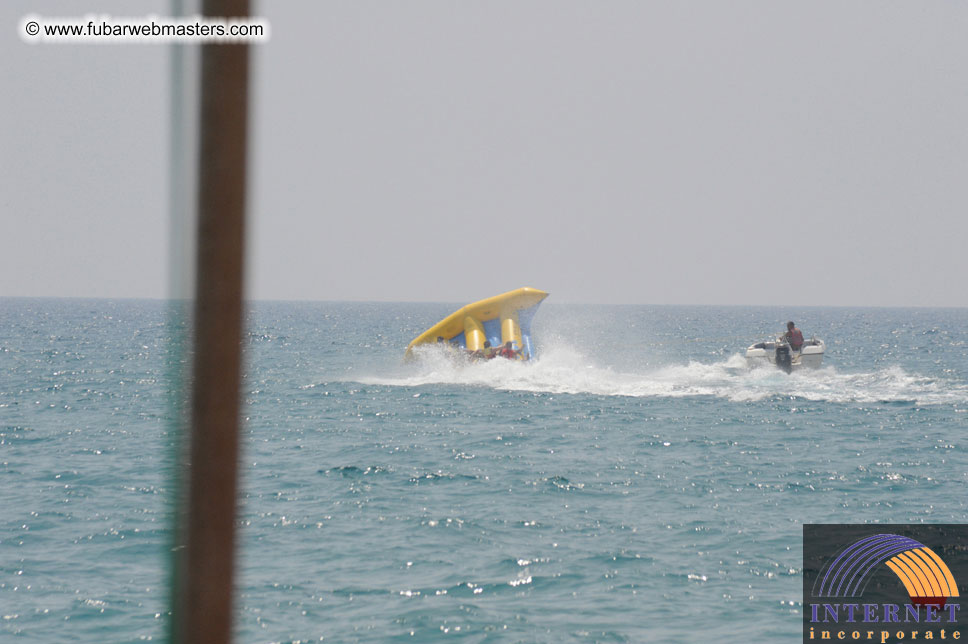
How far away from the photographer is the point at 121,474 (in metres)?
14.7

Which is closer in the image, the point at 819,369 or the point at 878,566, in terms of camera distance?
the point at 878,566

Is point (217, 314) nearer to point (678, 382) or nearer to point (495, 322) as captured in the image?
point (495, 322)

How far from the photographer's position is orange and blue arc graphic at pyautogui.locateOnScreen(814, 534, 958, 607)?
9.05 meters

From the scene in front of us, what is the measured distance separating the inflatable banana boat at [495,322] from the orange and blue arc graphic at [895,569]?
15.8 metres

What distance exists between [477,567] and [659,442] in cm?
897

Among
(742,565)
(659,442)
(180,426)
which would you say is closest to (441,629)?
(742,565)

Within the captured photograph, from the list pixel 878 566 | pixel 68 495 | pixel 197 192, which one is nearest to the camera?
pixel 197 192

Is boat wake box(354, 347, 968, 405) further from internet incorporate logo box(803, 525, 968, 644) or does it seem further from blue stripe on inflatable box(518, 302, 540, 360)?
internet incorporate logo box(803, 525, 968, 644)

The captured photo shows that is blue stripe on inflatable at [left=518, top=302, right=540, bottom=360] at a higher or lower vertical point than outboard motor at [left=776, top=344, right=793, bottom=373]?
higher

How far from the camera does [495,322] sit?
2642 cm

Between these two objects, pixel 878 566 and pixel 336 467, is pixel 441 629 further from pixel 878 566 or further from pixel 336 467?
pixel 336 467

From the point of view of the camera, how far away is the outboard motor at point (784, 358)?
2564 centimetres

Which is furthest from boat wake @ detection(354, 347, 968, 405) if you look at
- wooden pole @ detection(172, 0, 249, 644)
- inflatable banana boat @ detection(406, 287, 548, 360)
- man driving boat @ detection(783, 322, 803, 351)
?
wooden pole @ detection(172, 0, 249, 644)

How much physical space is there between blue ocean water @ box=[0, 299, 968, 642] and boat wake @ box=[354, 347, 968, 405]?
0.52ft
